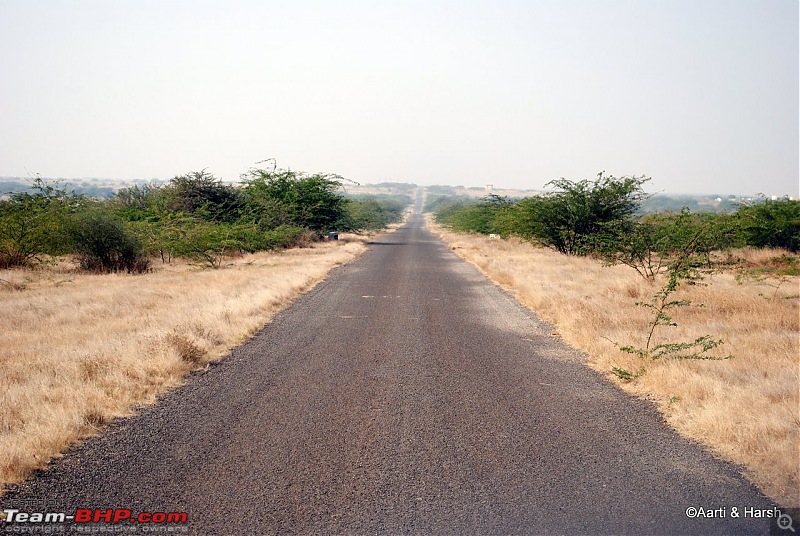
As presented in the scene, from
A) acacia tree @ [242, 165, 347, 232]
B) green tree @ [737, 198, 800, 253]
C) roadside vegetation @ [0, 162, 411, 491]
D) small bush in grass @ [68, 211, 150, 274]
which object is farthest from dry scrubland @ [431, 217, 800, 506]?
acacia tree @ [242, 165, 347, 232]

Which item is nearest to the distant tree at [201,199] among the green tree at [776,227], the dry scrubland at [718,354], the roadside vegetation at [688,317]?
the roadside vegetation at [688,317]

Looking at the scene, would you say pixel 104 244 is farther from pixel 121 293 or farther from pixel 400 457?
pixel 400 457

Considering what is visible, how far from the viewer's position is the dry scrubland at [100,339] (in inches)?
245

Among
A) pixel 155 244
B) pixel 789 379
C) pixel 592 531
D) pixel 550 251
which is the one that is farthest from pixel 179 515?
pixel 550 251

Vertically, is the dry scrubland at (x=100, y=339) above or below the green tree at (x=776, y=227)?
below

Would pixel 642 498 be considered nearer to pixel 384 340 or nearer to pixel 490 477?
pixel 490 477

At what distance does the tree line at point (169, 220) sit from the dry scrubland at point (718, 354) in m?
14.9

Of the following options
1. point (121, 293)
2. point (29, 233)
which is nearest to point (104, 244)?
point (29, 233)

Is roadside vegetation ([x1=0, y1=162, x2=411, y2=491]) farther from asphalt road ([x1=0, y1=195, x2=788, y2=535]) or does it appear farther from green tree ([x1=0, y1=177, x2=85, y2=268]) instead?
asphalt road ([x1=0, y1=195, x2=788, y2=535])

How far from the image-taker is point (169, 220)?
99.0 ft

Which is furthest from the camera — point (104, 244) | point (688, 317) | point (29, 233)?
point (104, 244)

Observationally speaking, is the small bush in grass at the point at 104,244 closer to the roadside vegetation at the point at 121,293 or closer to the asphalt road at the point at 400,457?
the roadside vegetation at the point at 121,293

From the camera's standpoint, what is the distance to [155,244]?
88.2ft

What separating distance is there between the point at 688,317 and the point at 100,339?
11798mm
